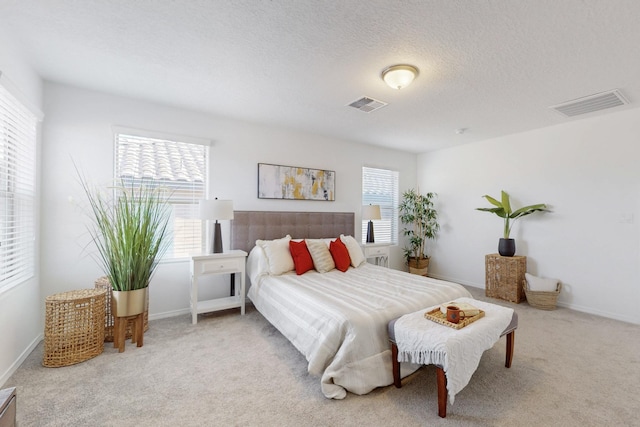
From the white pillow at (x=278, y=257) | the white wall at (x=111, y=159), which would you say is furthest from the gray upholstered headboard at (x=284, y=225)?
the white pillow at (x=278, y=257)

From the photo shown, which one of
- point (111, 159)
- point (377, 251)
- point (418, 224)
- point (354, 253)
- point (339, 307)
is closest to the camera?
point (339, 307)

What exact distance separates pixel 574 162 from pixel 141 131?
5.49m

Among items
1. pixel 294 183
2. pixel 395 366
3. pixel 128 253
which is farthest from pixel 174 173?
pixel 395 366

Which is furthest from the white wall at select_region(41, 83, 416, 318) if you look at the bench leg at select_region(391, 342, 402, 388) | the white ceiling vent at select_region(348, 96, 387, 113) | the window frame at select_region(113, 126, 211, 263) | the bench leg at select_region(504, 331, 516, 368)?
the bench leg at select_region(504, 331, 516, 368)

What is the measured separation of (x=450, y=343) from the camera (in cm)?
159

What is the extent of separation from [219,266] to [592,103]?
456cm

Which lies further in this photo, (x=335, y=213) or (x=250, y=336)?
(x=335, y=213)

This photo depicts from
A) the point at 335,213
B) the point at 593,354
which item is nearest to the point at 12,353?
the point at 335,213

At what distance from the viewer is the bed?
Answer: 1857 millimetres

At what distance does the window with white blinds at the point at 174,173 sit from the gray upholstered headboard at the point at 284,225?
0.50 m

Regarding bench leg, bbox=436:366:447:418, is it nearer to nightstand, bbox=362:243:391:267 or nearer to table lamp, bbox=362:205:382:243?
nightstand, bbox=362:243:391:267

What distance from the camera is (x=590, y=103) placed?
3.05 meters

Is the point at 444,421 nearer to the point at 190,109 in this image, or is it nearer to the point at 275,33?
the point at 275,33

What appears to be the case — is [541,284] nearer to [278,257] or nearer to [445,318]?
[445,318]
